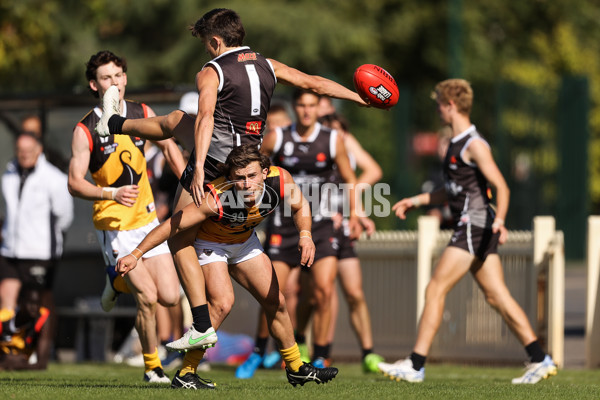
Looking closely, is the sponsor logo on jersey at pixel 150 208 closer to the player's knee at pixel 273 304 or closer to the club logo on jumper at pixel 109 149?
the club logo on jumper at pixel 109 149

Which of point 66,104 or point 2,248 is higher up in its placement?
point 66,104

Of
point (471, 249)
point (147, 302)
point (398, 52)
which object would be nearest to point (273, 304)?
point (147, 302)

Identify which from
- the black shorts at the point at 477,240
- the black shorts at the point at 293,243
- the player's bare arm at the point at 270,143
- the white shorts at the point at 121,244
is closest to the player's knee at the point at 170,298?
the white shorts at the point at 121,244

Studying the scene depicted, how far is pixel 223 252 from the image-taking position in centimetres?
777

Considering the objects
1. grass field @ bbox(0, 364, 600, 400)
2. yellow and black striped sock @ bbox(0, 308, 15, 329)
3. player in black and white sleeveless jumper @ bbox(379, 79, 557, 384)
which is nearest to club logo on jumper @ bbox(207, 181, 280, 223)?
grass field @ bbox(0, 364, 600, 400)

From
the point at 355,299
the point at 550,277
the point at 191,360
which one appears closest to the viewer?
the point at 191,360

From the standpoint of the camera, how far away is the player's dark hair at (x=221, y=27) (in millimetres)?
7578

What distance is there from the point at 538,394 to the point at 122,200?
3.15 metres

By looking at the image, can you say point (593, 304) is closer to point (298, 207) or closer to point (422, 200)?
point (422, 200)

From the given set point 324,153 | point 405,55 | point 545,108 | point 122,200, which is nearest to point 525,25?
point 405,55

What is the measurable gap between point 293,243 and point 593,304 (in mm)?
3029

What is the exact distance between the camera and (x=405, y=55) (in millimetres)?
35156

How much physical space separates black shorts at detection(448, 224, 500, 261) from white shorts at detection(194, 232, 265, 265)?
2166 mm

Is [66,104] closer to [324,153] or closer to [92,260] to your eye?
[92,260]
